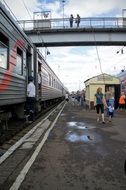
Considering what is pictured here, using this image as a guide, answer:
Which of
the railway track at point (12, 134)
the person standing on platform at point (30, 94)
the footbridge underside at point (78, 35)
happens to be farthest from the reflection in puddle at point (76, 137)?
the footbridge underside at point (78, 35)

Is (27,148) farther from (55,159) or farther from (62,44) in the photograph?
(62,44)

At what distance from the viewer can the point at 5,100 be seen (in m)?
10.4

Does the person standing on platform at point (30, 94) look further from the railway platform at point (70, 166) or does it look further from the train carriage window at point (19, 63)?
the railway platform at point (70, 166)

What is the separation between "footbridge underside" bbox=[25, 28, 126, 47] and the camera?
37406 mm

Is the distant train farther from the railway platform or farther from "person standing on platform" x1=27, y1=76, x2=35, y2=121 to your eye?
the railway platform

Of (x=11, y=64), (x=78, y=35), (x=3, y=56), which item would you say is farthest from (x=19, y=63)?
(x=78, y=35)

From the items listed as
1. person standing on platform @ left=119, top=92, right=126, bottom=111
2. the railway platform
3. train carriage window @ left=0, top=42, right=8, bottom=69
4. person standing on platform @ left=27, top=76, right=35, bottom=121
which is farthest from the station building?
train carriage window @ left=0, top=42, right=8, bottom=69

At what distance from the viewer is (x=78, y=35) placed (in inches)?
1481

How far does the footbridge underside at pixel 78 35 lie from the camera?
123 feet

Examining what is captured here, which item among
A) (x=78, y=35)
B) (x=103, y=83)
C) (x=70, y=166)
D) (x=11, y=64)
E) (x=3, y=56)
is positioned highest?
(x=78, y=35)

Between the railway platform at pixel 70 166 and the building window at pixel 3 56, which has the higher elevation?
the building window at pixel 3 56

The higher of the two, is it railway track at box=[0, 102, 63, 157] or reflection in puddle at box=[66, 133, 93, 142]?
railway track at box=[0, 102, 63, 157]

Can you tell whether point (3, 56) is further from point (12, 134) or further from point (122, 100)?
point (122, 100)

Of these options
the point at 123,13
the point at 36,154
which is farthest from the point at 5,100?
the point at 123,13
